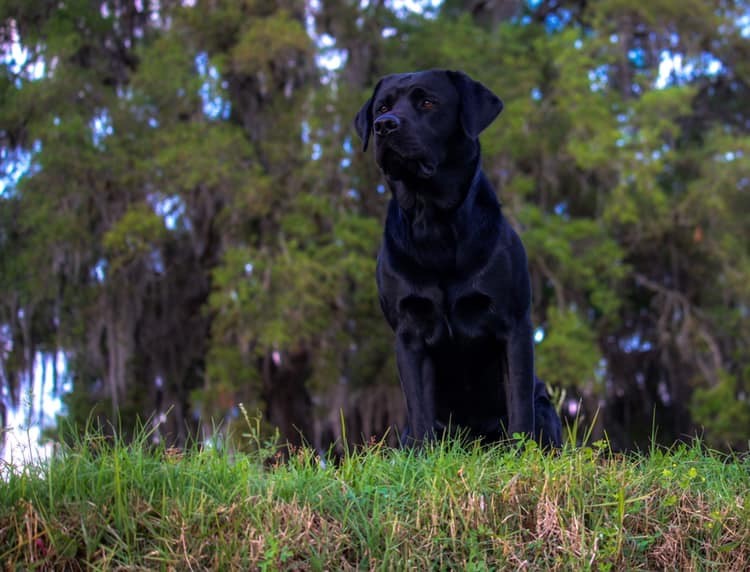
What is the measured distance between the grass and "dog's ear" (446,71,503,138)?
4.84 ft

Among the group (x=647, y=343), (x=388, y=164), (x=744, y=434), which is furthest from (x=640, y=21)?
(x=388, y=164)

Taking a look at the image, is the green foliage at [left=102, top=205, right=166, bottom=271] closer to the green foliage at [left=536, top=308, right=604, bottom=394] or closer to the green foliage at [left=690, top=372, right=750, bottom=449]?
the green foliage at [left=536, top=308, right=604, bottom=394]

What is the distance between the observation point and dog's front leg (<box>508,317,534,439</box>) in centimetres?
436

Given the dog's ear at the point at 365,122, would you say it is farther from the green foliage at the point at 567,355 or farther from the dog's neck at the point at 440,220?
the green foliage at the point at 567,355

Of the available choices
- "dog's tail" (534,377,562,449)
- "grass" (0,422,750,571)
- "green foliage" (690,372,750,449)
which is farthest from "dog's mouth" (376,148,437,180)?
"green foliage" (690,372,750,449)

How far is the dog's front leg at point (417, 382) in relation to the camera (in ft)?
14.6

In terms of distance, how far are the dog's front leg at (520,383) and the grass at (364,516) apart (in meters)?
0.67

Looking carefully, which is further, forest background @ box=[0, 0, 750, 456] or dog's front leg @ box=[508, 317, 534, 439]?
forest background @ box=[0, 0, 750, 456]

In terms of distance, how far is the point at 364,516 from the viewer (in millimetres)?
3314

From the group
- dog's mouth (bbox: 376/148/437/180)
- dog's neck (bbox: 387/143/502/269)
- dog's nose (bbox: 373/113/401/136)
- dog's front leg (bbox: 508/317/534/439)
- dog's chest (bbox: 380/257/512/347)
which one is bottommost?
dog's front leg (bbox: 508/317/534/439)

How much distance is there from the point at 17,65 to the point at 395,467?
13634mm

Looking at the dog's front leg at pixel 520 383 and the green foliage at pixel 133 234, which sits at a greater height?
the green foliage at pixel 133 234

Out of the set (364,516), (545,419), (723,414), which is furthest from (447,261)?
(723,414)

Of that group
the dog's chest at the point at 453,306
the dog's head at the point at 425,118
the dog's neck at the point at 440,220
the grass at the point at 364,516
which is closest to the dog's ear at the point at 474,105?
the dog's head at the point at 425,118
